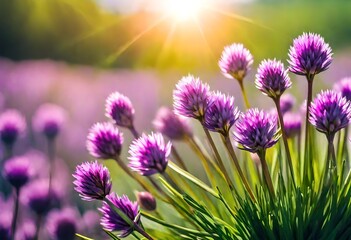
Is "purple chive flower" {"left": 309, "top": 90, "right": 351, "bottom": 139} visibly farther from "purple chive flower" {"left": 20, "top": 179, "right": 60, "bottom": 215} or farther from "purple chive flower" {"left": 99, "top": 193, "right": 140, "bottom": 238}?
"purple chive flower" {"left": 20, "top": 179, "right": 60, "bottom": 215}

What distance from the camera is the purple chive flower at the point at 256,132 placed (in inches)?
29.6

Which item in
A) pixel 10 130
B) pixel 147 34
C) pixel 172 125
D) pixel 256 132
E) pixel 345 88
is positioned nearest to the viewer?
pixel 256 132

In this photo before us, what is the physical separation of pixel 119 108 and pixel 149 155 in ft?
0.59

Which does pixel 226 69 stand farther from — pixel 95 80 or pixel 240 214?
pixel 95 80

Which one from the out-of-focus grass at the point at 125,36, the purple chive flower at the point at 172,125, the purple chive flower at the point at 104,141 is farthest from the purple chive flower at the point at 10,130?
the out-of-focus grass at the point at 125,36

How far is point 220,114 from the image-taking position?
780 millimetres

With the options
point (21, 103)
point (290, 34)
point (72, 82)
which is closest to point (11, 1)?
point (290, 34)

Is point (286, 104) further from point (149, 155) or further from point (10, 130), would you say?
point (10, 130)

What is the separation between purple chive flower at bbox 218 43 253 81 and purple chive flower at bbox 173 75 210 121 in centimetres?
13

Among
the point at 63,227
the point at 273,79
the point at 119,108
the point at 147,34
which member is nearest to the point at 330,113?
the point at 273,79

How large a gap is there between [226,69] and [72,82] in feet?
5.77

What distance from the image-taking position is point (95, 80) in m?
2.58

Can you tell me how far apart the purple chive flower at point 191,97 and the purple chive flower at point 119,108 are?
0.16 metres

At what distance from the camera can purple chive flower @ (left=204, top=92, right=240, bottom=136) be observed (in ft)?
Answer: 2.56
